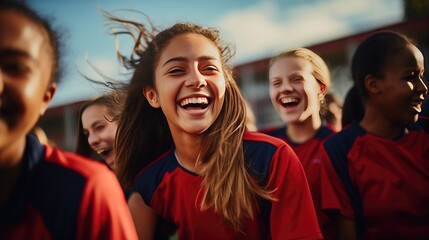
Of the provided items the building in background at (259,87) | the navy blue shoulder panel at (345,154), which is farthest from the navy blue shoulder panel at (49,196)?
the building in background at (259,87)

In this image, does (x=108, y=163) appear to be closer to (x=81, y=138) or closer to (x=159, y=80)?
(x=81, y=138)

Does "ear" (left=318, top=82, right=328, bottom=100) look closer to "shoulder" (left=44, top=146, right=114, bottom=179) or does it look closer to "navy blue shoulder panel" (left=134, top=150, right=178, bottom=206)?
"navy blue shoulder panel" (left=134, top=150, right=178, bottom=206)

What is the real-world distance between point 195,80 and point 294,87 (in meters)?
1.02

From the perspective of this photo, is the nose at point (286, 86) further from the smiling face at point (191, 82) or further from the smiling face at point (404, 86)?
the smiling face at point (191, 82)

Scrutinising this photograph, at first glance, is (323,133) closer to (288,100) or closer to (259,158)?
(288,100)

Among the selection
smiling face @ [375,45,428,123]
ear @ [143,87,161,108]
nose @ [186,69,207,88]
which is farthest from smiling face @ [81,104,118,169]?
smiling face @ [375,45,428,123]

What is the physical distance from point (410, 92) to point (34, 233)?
83.1 inches

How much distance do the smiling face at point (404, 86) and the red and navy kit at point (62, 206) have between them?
1852mm

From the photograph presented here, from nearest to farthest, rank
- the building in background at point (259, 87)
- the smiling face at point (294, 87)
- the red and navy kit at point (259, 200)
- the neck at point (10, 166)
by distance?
the neck at point (10, 166)
the red and navy kit at point (259, 200)
the smiling face at point (294, 87)
the building in background at point (259, 87)

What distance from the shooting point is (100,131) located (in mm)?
3047

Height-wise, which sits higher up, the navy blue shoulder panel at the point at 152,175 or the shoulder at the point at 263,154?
the shoulder at the point at 263,154

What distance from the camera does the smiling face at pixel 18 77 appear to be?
1.24 m

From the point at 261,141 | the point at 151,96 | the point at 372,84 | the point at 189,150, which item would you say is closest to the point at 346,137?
the point at 372,84

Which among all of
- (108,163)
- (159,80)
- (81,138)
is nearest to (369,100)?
(159,80)
